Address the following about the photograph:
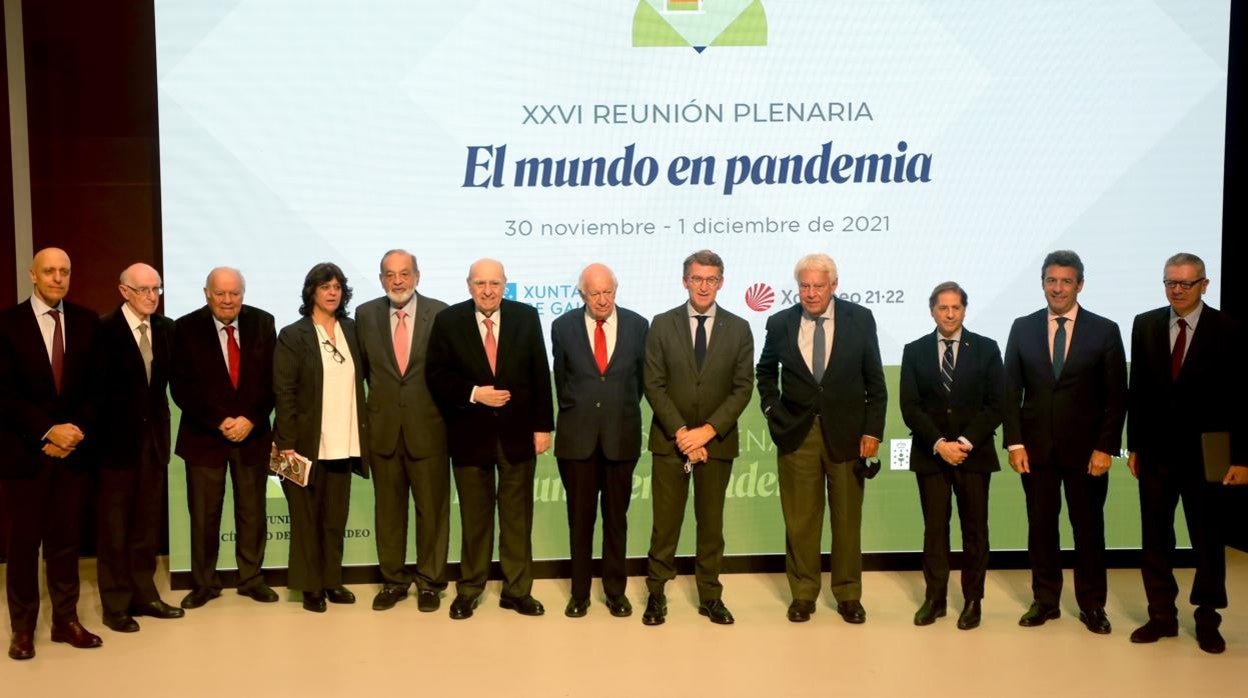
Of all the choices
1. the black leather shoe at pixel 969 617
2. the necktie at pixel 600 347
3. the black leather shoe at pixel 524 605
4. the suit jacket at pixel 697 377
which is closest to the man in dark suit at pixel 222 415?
the black leather shoe at pixel 524 605

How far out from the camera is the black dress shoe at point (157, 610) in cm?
520

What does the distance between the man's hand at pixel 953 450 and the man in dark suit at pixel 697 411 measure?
868 millimetres

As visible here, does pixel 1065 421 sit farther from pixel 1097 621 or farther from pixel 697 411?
pixel 697 411

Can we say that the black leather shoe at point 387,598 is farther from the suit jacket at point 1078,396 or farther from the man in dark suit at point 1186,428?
the man in dark suit at point 1186,428

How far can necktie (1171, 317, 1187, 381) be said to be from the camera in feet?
15.4

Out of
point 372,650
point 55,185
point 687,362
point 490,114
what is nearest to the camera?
point 372,650

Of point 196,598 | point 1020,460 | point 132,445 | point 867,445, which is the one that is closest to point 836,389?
point 867,445

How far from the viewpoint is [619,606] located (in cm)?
515

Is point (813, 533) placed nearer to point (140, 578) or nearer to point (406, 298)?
point (406, 298)

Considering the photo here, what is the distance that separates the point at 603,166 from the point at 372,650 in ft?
8.79

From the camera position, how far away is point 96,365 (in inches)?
185

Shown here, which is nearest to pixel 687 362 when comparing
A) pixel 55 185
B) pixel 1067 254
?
pixel 1067 254

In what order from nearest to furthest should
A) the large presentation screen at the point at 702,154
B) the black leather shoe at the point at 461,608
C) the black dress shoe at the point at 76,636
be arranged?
the black dress shoe at the point at 76,636 → the black leather shoe at the point at 461,608 → the large presentation screen at the point at 702,154

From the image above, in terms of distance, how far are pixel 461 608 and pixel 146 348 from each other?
189cm
